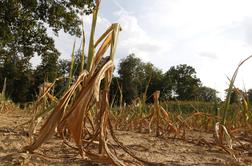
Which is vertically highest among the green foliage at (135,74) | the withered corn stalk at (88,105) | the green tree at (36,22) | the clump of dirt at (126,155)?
the green foliage at (135,74)

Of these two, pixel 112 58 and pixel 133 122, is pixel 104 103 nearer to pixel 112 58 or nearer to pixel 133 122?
pixel 112 58

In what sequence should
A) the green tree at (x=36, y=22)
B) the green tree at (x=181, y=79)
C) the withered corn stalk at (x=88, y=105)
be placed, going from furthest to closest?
the green tree at (x=181, y=79) < the green tree at (x=36, y=22) < the withered corn stalk at (x=88, y=105)

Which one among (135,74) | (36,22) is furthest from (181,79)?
(36,22)

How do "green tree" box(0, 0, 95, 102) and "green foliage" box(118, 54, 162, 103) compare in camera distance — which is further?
"green foliage" box(118, 54, 162, 103)

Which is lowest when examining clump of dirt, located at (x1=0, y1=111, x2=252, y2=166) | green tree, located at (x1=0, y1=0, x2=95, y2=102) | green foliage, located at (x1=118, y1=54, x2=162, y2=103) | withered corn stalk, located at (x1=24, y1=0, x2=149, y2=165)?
clump of dirt, located at (x1=0, y1=111, x2=252, y2=166)

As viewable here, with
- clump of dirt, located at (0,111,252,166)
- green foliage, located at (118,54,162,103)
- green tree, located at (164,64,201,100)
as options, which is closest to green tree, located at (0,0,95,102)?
clump of dirt, located at (0,111,252,166)

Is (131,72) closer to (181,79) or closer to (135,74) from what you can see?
(135,74)

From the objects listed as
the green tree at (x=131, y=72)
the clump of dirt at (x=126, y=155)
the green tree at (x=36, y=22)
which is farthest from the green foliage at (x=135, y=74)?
the clump of dirt at (x=126, y=155)

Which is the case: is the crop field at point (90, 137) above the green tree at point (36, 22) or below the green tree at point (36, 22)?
below

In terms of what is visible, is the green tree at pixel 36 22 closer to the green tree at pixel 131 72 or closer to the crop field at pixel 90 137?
the crop field at pixel 90 137

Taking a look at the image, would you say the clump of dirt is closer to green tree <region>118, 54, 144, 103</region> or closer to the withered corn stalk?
the withered corn stalk

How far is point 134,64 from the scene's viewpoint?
48.1 m

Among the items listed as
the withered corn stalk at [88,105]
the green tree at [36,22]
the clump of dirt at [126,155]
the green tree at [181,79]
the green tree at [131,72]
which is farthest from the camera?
the green tree at [181,79]

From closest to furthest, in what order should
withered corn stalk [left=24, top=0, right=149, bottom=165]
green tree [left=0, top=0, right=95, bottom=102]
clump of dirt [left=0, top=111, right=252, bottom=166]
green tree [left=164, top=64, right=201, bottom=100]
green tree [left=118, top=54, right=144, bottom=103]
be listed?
1. withered corn stalk [left=24, top=0, right=149, bottom=165]
2. clump of dirt [left=0, top=111, right=252, bottom=166]
3. green tree [left=0, top=0, right=95, bottom=102]
4. green tree [left=118, top=54, right=144, bottom=103]
5. green tree [left=164, top=64, right=201, bottom=100]
